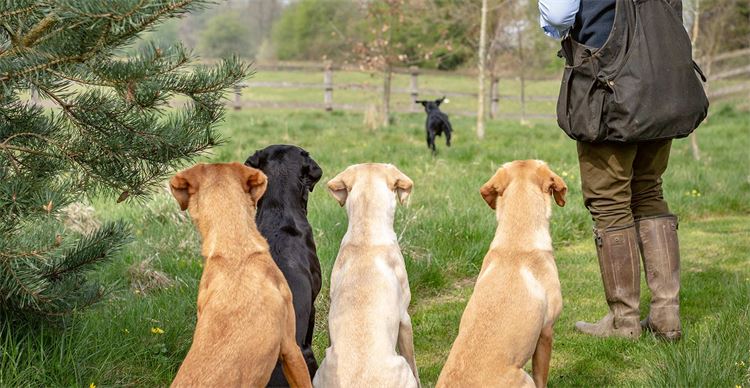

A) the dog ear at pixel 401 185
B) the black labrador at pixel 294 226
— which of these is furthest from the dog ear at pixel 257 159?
the dog ear at pixel 401 185

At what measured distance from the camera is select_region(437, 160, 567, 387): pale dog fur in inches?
139

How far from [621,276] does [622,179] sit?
0.62m

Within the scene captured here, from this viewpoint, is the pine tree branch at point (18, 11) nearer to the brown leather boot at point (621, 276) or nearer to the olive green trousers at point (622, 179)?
the olive green trousers at point (622, 179)

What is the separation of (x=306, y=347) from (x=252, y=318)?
34.1 inches

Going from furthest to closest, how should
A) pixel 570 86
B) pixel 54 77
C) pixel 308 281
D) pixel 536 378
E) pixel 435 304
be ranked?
pixel 435 304 → pixel 570 86 → pixel 308 281 → pixel 536 378 → pixel 54 77

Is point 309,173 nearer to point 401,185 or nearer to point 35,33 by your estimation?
point 401,185

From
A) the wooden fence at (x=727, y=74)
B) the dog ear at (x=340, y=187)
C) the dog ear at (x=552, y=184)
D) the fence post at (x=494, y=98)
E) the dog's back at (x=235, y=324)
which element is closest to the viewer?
the dog's back at (x=235, y=324)

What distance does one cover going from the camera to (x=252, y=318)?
3281 millimetres

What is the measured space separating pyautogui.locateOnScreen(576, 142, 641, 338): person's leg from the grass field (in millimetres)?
212

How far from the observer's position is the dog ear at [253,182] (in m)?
3.65

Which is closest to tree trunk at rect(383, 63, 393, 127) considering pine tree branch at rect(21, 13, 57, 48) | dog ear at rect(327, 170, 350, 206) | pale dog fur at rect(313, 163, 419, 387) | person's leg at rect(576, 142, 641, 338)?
person's leg at rect(576, 142, 641, 338)

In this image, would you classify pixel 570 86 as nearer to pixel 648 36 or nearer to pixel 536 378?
pixel 648 36

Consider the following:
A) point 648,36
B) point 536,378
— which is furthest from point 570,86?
point 536,378

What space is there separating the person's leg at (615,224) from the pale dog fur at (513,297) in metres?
0.62
